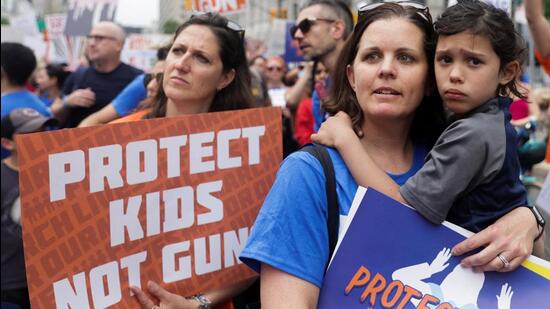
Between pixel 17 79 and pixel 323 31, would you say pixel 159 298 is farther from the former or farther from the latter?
pixel 17 79

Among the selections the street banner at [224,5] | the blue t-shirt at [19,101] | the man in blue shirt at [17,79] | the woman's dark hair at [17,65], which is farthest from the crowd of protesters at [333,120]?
the street banner at [224,5]

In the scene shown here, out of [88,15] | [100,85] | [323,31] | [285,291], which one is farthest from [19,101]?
[285,291]

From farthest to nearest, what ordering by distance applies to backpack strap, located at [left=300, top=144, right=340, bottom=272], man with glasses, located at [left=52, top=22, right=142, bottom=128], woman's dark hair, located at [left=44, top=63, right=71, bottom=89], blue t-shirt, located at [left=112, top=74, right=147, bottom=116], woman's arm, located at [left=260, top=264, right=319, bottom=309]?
woman's dark hair, located at [left=44, top=63, right=71, bottom=89], man with glasses, located at [left=52, top=22, right=142, bottom=128], blue t-shirt, located at [left=112, top=74, right=147, bottom=116], backpack strap, located at [left=300, top=144, right=340, bottom=272], woman's arm, located at [left=260, top=264, right=319, bottom=309]

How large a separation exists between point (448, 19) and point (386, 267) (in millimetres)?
772

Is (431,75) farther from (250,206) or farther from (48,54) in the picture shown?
(48,54)

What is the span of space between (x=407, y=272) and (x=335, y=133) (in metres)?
0.47

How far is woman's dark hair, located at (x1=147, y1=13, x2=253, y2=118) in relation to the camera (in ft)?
9.77

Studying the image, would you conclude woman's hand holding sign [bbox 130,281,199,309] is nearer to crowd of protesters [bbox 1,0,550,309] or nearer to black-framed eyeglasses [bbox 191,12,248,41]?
crowd of protesters [bbox 1,0,550,309]

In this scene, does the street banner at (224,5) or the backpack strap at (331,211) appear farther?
the street banner at (224,5)

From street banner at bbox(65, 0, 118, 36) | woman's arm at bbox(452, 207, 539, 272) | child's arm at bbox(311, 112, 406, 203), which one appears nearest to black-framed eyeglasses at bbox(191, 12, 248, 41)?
child's arm at bbox(311, 112, 406, 203)

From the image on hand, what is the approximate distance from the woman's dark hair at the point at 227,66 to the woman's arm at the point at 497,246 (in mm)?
1565

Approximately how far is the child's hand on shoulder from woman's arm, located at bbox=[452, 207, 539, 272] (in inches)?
17.7

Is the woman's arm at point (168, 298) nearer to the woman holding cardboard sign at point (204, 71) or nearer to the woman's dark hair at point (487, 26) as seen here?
the woman holding cardboard sign at point (204, 71)

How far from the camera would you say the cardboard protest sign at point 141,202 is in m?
1.82
